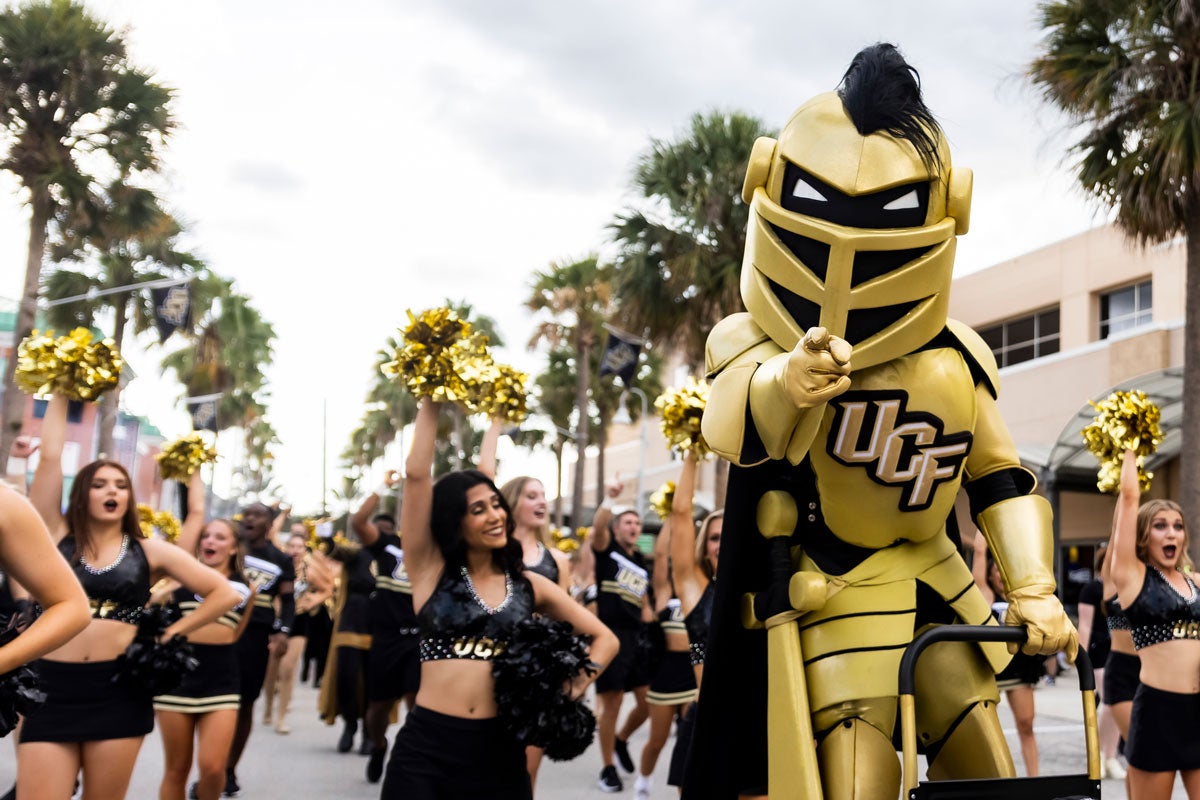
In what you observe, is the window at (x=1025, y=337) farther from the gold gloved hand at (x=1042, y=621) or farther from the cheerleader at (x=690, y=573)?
the gold gloved hand at (x=1042, y=621)

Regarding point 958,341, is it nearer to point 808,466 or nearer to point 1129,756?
point 808,466

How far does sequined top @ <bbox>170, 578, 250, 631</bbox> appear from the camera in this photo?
23.3 feet

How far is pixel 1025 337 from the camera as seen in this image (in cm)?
2608

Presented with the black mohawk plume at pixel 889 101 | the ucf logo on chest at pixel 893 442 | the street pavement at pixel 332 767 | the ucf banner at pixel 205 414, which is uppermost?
the ucf banner at pixel 205 414

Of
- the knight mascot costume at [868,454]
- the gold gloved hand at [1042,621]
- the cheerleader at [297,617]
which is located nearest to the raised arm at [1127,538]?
the knight mascot costume at [868,454]

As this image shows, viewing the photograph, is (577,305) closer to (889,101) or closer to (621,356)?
(621,356)

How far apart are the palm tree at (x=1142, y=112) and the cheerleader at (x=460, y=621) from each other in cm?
874

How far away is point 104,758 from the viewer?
16.0 feet

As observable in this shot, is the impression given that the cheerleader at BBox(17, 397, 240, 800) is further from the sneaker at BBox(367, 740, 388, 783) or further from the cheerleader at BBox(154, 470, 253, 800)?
Answer: the sneaker at BBox(367, 740, 388, 783)

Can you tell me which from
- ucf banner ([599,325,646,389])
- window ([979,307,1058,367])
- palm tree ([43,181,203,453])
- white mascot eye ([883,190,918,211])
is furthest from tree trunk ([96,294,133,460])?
white mascot eye ([883,190,918,211])

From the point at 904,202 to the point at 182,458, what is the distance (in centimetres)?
534

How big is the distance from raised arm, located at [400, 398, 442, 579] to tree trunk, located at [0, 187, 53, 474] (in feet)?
44.0

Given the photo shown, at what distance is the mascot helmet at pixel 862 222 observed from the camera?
130 inches

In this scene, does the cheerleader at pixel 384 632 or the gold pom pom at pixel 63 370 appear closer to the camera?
the gold pom pom at pixel 63 370
